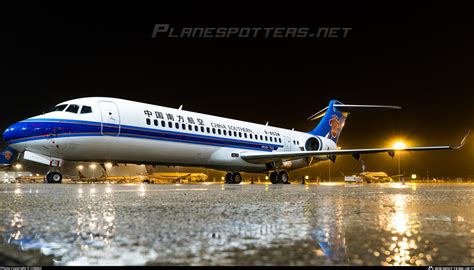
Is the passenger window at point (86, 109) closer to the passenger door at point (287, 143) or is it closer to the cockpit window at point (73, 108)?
the cockpit window at point (73, 108)

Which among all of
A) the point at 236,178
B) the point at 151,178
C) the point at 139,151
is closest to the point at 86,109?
the point at 139,151

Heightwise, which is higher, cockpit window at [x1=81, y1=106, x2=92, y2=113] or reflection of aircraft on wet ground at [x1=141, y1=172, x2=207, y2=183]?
cockpit window at [x1=81, y1=106, x2=92, y2=113]

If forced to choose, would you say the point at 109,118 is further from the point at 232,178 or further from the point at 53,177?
the point at 232,178

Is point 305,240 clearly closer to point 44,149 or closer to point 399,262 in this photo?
point 399,262

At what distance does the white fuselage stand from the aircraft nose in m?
0.04

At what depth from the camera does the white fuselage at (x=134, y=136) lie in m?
14.9

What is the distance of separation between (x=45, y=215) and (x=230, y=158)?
17.1m

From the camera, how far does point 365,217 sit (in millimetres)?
4145

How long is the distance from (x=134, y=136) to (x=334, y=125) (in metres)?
17.9

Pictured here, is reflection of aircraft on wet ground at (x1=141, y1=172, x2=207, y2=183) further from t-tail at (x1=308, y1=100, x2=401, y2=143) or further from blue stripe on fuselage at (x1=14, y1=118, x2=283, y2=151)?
blue stripe on fuselage at (x1=14, y1=118, x2=283, y2=151)

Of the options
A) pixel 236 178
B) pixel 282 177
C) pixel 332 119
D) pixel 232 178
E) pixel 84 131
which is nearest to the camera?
pixel 84 131

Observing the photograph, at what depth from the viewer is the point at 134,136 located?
646 inches

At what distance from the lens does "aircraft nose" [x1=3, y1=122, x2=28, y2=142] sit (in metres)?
14.7

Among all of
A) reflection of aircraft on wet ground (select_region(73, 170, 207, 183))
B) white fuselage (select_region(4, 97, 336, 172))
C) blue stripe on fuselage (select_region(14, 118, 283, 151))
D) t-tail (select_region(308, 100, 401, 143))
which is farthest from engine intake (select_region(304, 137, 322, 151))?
reflection of aircraft on wet ground (select_region(73, 170, 207, 183))
